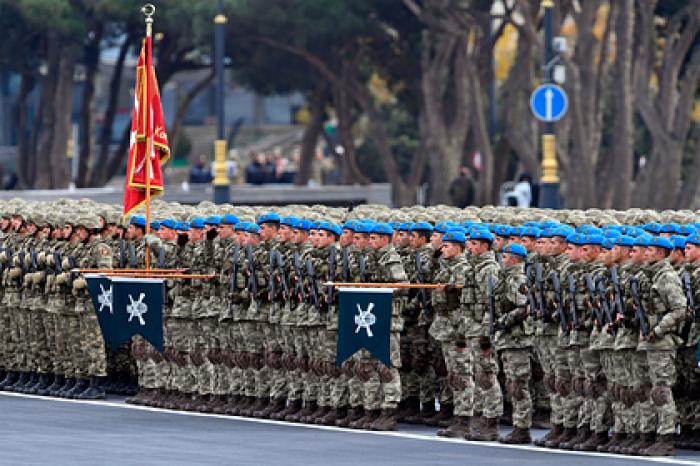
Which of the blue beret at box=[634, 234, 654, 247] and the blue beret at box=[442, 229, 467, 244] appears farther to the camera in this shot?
the blue beret at box=[442, 229, 467, 244]

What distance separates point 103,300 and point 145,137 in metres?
1.88

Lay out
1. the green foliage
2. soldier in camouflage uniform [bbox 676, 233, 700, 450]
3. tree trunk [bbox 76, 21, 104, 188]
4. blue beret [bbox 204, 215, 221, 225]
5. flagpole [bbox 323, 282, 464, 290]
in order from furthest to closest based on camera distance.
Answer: the green foliage
tree trunk [bbox 76, 21, 104, 188]
blue beret [bbox 204, 215, 221, 225]
flagpole [bbox 323, 282, 464, 290]
soldier in camouflage uniform [bbox 676, 233, 700, 450]

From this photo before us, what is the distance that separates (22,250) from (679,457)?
757 centimetres

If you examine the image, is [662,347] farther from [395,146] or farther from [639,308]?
[395,146]

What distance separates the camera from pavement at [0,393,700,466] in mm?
15508

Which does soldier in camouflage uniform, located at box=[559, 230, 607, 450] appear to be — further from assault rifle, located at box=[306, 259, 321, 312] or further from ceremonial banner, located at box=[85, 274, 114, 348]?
ceremonial banner, located at box=[85, 274, 114, 348]

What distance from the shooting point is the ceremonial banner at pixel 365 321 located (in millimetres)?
17453

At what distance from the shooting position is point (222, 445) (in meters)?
16.5

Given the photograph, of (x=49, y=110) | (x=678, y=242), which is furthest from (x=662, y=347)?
(x=49, y=110)

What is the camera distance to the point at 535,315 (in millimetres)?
16609

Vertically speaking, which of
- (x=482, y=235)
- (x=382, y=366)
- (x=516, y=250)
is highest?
(x=482, y=235)

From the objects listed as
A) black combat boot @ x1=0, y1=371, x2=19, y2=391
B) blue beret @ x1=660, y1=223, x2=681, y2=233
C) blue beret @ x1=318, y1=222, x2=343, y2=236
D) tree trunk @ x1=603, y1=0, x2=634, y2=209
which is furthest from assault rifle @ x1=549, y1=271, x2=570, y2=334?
tree trunk @ x1=603, y1=0, x2=634, y2=209

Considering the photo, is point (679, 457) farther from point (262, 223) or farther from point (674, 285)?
point (262, 223)

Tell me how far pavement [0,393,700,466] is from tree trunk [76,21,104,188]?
37120 millimetres
